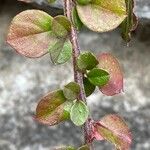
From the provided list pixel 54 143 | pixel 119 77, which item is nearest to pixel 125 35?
pixel 119 77

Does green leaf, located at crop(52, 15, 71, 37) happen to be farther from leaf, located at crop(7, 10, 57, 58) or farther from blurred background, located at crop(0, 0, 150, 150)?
blurred background, located at crop(0, 0, 150, 150)

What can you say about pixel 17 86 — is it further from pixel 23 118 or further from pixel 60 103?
pixel 60 103

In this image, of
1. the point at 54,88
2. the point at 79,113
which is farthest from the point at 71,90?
the point at 54,88

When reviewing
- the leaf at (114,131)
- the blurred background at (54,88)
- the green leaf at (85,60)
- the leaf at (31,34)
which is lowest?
the blurred background at (54,88)

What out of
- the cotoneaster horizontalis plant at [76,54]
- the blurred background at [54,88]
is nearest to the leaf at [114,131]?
the cotoneaster horizontalis plant at [76,54]

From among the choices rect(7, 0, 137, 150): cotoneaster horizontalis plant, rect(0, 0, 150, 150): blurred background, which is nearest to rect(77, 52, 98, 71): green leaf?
rect(7, 0, 137, 150): cotoneaster horizontalis plant

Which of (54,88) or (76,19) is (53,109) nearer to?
(76,19)

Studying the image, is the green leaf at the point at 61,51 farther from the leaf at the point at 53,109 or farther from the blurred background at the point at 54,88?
the blurred background at the point at 54,88
